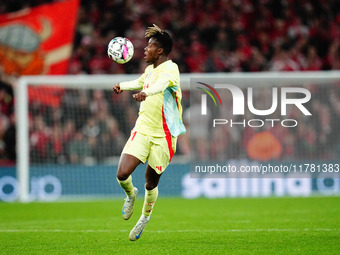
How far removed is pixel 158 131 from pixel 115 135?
9.21m

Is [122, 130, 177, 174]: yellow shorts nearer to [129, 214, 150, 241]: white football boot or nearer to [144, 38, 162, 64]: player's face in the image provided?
[129, 214, 150, 241]: white football boot

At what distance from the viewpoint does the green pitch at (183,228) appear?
7.62m

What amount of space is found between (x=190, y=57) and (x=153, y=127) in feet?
41.7

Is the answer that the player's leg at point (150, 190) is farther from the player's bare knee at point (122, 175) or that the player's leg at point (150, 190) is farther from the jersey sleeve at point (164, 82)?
the jersey sleeve at point (164, 82)

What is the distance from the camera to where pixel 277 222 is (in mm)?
10547

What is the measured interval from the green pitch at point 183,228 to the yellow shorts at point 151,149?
969 millimetres

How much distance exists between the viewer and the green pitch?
25.0ft

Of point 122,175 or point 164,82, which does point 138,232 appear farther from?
point 164,82

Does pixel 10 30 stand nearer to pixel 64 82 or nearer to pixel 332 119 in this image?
pixel 64 82

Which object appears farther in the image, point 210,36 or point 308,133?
point 210,36

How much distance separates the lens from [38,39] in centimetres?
1773

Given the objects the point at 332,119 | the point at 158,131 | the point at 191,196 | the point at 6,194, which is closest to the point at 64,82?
the point at 6,194

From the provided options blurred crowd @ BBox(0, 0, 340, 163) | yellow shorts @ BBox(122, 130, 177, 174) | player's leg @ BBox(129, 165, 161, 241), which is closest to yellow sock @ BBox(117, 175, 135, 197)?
player's leg @ BBox(129, 165, 161, 241)

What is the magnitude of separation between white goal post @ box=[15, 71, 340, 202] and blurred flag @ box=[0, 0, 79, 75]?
3.63ft
